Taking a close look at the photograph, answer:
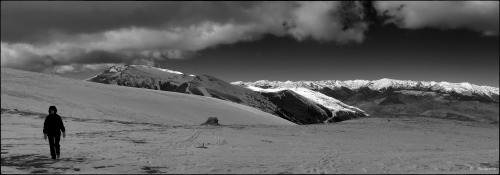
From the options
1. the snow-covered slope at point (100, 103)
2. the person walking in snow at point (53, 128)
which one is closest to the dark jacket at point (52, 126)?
the person walking in snow at point (53, 128)

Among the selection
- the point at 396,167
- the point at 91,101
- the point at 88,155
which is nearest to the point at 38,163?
the point at 88,155

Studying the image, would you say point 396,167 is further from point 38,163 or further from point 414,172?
point 38,163

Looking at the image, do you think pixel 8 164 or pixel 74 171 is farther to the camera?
pixel 8 164

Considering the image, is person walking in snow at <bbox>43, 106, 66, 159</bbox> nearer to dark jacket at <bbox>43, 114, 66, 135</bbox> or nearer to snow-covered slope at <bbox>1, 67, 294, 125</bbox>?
dark jacket at <bbox>43, 114, 66, 135</bbox>

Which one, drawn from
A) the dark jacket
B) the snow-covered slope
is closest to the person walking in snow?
the dark jacket

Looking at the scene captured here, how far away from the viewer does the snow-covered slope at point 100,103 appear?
45.5 m

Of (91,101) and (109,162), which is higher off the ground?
(91,101)

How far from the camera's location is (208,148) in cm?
2303

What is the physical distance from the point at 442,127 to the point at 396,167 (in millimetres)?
34242

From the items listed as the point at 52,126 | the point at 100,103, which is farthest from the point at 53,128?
the point at 100,103

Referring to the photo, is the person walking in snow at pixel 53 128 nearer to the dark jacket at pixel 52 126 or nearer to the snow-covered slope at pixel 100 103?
the dark jacket at pixel 52 126

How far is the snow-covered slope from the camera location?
45.5 meters

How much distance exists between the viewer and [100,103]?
54500 millimetres

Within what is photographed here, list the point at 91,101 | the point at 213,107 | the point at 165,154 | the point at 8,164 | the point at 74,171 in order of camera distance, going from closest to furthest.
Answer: the point at 74,171
the point at 8,164
the point at 165,154
the point at 91,101
the point at 213,107
